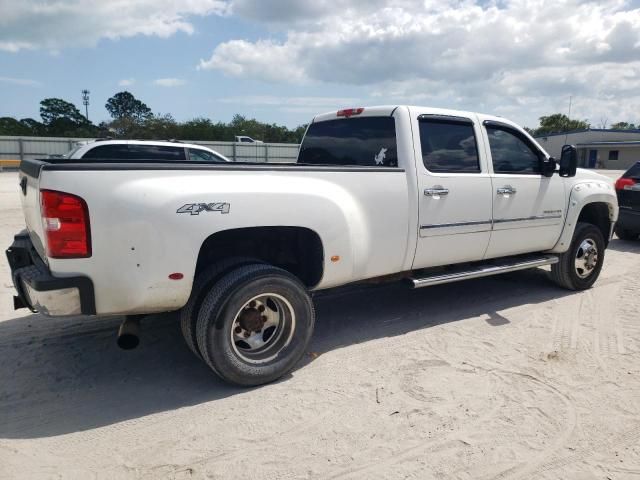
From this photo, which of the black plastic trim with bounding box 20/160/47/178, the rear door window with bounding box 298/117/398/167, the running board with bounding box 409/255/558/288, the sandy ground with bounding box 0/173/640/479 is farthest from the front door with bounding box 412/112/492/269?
the black plastic trim with bounding box 20/160/47/178

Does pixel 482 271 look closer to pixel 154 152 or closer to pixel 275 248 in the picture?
pixel 275 248

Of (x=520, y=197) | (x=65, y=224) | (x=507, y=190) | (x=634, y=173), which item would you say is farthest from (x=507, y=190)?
(x=634, y=173)

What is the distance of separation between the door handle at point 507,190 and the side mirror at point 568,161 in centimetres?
84

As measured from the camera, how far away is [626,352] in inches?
167

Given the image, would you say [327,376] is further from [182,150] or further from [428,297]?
[182,150]

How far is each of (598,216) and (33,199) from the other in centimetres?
615

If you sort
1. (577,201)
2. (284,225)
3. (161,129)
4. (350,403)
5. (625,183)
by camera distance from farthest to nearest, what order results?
(161,129) < (625,183) < (577,201) < (284,225) < (350,403)

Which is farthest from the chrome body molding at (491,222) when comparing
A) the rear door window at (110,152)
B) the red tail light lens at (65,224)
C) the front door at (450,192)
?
the rear door window at (110,152)

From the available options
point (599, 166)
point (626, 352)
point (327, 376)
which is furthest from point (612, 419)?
point (599, 166)

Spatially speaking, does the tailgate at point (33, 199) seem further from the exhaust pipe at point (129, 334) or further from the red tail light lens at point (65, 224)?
the exhaust pipe at point (129, 334)

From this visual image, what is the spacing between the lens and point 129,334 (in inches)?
134

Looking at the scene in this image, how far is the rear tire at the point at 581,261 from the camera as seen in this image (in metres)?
5.84

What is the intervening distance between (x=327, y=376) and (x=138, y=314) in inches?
56.8

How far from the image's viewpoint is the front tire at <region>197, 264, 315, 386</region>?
3318 millimetres
